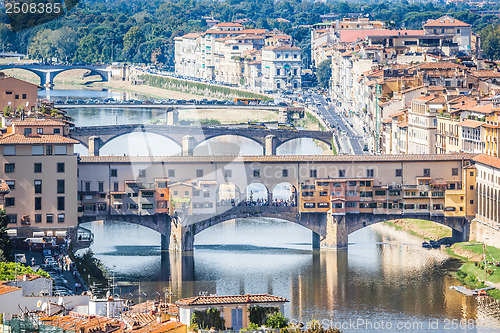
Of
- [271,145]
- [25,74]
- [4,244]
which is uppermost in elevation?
[25,74]

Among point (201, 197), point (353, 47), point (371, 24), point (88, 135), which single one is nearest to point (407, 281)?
point (201, 197)

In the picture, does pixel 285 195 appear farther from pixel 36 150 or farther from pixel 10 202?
pixel 10 202

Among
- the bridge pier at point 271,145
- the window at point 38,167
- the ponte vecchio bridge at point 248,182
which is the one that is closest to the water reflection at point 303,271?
the ponte vecchio bridge at point 248,182

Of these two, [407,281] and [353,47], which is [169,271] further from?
[353,47]

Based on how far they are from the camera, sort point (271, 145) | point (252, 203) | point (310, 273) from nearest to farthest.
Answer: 1. point (310, 273)
2. point (252, 203)
3. point (271, 145)

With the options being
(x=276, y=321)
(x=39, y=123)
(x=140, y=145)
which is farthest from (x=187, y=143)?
(x=276, y=321)
